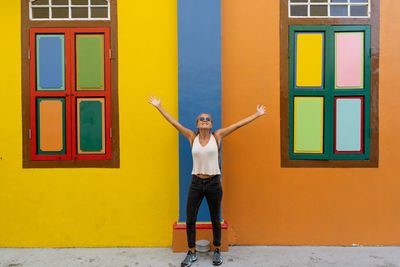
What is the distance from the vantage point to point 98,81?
3713mm

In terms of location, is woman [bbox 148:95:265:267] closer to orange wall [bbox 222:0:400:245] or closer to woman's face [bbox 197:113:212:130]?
woman's face [bbox 197:113:212:130]

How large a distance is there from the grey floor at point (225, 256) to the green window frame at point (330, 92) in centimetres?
122

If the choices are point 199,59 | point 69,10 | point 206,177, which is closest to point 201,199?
point 206,177

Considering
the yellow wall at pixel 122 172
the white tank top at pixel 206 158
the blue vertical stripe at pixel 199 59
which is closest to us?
the white tank top at pixel 206 158

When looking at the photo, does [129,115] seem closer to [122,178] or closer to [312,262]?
[122,178]

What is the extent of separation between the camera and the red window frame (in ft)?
12.1

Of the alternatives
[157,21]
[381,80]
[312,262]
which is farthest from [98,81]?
[381,80]

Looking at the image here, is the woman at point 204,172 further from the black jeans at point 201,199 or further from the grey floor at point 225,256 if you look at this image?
the grey floor at point 225,256

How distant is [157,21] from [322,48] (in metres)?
2.26

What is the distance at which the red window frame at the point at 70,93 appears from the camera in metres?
3.68

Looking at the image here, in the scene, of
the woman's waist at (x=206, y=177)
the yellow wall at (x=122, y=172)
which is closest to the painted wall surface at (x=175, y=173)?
the yellow wall at (x=122, y=172)

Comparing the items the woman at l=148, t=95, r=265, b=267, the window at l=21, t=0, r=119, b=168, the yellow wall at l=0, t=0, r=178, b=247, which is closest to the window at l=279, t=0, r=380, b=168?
the woman at l=148, t=95, r=265, b=267

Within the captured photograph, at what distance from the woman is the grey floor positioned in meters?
0.31

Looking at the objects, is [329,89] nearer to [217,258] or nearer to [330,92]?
[330,92]
